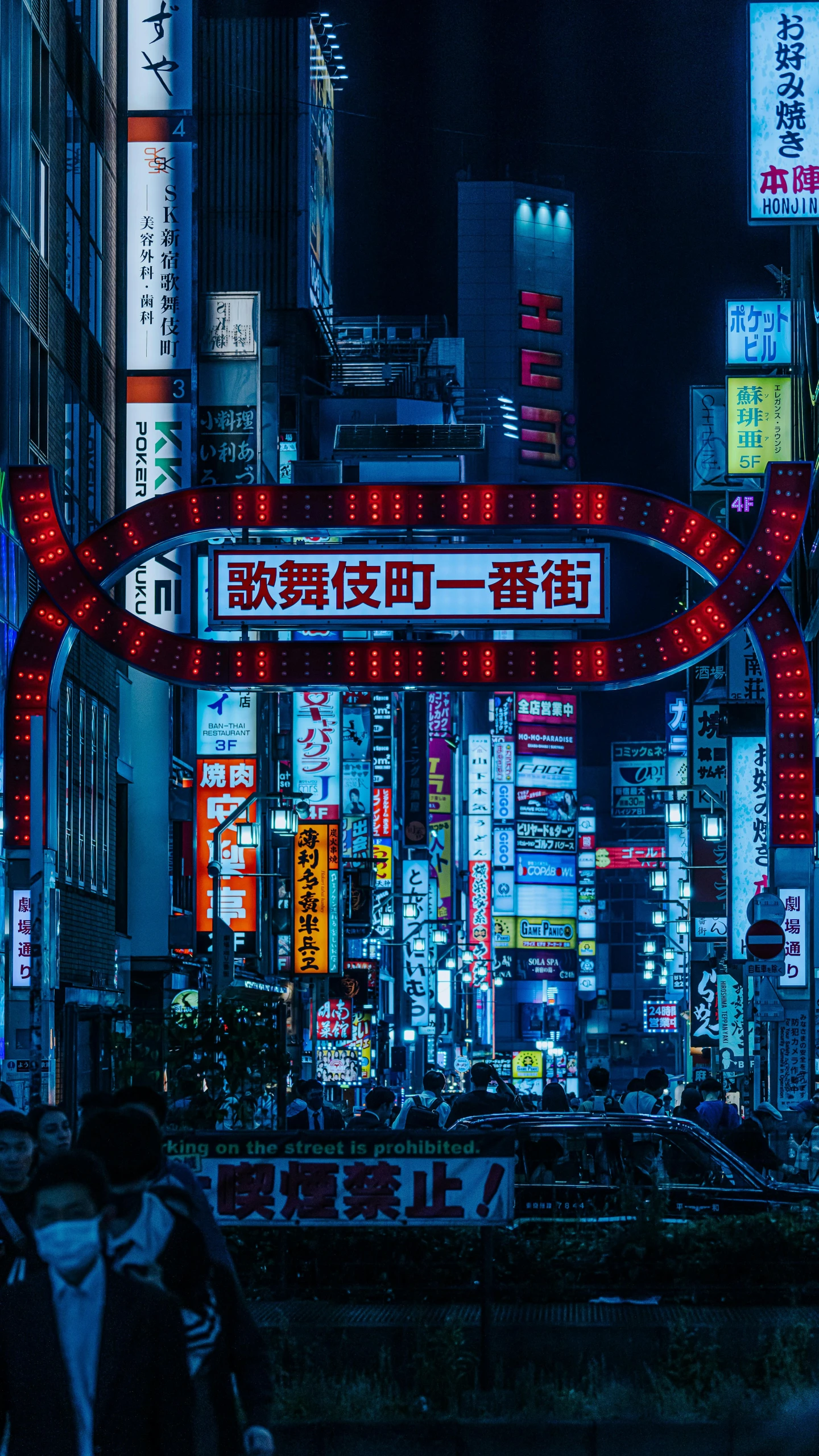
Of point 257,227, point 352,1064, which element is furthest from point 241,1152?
point 257,227

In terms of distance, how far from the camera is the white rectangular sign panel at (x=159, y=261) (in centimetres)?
3516

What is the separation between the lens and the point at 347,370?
99.0 m

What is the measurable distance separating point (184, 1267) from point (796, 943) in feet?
60.4

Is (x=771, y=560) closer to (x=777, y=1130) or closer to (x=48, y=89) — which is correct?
(x=777, y=1130)

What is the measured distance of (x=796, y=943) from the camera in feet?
80.9

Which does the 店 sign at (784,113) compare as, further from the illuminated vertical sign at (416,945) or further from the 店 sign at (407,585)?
the illuminated vertical sign at (416,945)

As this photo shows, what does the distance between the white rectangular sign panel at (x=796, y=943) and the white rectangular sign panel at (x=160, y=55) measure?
61.9 feet

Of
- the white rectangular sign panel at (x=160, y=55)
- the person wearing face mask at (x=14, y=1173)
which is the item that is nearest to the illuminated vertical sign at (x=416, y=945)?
the white rectangular sign panel at (x=160, y=55)

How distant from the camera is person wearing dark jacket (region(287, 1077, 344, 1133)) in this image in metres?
23.2

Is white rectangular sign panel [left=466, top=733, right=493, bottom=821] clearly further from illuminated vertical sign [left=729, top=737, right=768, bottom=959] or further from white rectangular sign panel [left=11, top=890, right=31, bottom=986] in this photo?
white rectangular sign panel [left=11, top=890, right=31, bottom=986]

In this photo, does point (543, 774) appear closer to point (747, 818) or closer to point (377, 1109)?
point (747, 818)

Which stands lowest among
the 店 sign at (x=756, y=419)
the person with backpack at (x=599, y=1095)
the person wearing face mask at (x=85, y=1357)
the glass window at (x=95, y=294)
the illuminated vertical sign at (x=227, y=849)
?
the person with backpack at (x=599, y=1095)

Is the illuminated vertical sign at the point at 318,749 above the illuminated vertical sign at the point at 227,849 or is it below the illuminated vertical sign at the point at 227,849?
above

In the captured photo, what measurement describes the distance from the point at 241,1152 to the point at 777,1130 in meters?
12.8
